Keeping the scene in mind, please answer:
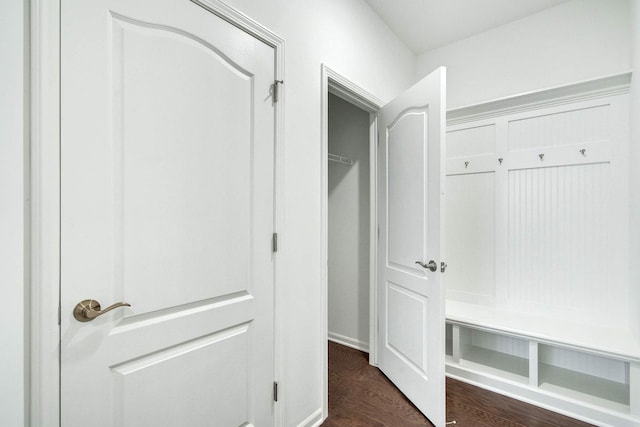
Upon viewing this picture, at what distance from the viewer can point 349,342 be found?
9.41 feet

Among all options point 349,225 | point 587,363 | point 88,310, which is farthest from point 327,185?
point 587,363

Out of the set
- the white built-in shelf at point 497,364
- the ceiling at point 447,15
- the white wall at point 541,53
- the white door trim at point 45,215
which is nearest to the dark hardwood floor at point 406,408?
the white built-in shelf at point 497,364

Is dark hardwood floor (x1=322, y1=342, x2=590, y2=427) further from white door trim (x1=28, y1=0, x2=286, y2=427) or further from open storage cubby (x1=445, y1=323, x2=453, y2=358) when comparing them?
white door trim (x1=28, y1=0, x2=286, y2=427)

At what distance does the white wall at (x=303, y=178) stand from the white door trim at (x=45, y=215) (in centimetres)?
80

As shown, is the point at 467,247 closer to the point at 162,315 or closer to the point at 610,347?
the point at 610,347


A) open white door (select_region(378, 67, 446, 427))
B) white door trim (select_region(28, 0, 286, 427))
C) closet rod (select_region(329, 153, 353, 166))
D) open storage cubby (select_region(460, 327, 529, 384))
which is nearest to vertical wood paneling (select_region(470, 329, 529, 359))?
open storage cubby (select_region(460, 327, 529, 384))

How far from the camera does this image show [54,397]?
2.63 ft

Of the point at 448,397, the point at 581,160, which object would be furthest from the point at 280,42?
the point at 448,397

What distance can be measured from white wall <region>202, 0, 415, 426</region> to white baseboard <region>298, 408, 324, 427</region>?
25 millimetres

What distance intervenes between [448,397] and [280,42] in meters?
2.46

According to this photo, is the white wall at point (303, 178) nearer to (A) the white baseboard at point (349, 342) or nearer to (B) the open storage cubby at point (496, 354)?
(A) the white baseboard at point (349, 342)

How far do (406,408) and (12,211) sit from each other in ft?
7.14

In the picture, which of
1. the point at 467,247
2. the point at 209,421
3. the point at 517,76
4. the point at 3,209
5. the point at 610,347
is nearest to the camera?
the point at 3,209

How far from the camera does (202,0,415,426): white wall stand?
4.99ft
